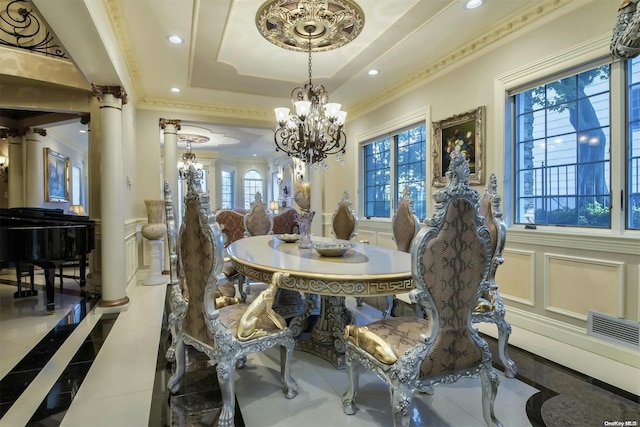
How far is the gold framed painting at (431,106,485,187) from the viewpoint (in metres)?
3.35

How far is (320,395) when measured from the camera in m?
1.88

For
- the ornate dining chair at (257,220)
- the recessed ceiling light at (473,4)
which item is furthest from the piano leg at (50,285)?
the recessed ceiling light at (473,4)

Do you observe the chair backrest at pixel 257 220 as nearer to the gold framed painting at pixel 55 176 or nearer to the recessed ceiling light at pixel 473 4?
the recessed ceiling light at pixel 473 4

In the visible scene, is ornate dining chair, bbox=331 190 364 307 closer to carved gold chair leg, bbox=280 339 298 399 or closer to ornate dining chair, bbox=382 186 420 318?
ornate dining chair, bbox=382 186 420 318

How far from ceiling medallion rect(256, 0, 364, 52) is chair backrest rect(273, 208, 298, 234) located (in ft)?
8.03

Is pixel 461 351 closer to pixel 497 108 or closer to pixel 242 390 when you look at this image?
pixel 242 390

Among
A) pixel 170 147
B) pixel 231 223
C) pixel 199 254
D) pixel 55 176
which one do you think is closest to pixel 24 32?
pixel 170 147

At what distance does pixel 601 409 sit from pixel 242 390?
78.3 inches

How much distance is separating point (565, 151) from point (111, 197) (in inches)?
178

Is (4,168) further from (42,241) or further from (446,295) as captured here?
(446,295)

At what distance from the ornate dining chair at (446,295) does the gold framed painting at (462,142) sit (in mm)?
2014

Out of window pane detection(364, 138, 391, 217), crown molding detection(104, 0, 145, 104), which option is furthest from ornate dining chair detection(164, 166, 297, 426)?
window pane detection(364, 138, 391, 217)

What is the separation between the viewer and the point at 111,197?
3.58 meters

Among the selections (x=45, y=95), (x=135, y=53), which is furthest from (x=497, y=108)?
(x=45, y=95)
